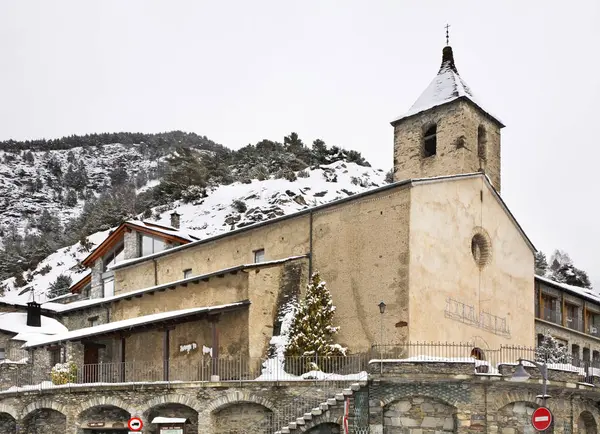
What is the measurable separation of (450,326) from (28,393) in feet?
59.8

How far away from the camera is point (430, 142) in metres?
34.7

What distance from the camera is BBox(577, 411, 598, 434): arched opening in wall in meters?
29.0

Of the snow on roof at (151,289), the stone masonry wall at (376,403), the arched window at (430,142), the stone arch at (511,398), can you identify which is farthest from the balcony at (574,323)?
the stone arch at (511,398)

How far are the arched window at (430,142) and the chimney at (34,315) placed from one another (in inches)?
897

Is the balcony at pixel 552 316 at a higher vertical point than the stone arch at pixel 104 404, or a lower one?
higher

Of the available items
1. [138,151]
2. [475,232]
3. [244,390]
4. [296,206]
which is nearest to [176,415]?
[244,390]

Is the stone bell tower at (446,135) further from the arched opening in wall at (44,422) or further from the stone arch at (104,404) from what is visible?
the arched opening in wall at (44,422)

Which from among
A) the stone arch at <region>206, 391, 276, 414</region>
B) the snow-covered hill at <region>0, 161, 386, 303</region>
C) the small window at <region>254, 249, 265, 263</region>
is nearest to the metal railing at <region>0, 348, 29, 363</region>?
the small window at <region>254, 249, 265, 263</region>

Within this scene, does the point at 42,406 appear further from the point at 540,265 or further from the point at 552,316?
the point at 540,265

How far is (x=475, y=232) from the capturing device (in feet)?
108

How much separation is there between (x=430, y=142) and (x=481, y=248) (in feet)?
17.0

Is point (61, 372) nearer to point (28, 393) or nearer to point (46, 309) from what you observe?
point (28, 393)

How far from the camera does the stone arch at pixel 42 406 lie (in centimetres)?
3201

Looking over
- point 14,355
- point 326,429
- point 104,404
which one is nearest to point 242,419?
point 326,429
